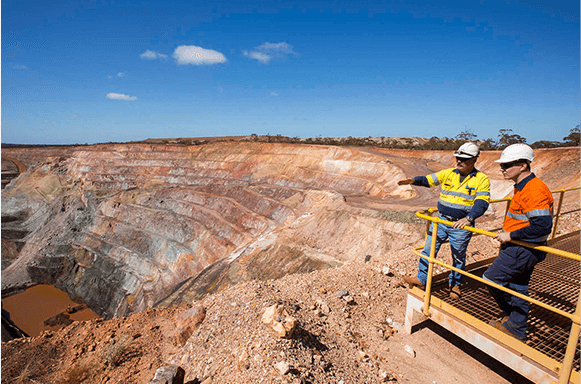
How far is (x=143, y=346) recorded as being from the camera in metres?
6.27

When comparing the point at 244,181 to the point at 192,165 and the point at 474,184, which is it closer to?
the point at 192,165

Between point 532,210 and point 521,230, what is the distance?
0.29 meters

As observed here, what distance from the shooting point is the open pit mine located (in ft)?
70.2

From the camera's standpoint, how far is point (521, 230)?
11.9 ft

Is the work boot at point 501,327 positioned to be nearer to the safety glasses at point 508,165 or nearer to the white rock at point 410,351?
the white rock at point 410,351

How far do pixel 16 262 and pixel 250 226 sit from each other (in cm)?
3416

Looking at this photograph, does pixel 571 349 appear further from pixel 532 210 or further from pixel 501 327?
pixel 532 210

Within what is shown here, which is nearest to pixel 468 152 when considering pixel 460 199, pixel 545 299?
pixel 460 199

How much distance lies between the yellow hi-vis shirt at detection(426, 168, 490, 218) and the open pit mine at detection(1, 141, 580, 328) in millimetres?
3761

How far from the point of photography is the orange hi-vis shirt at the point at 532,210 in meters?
3.52

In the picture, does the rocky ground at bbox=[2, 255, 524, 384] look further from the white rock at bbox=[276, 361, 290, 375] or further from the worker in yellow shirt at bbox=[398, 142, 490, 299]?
the worker in yellow shirt at bbox=[398, 142, 490, 299]

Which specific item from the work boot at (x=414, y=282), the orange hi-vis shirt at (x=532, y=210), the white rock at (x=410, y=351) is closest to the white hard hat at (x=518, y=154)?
the orange hi-vis shirt at (x=532, y=210)

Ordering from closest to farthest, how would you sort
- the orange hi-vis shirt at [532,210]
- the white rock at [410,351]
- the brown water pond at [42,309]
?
1. the orange hi-vis shirt at [532,210]
2. the white rock at [410,351]
3. the brown water pond at [42,309]

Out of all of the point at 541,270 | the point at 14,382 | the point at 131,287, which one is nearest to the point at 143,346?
the point at 14,382
